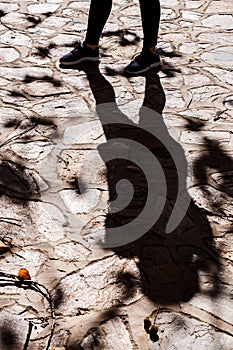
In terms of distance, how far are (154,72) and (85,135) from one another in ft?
4.51

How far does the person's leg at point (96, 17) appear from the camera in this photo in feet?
19.0

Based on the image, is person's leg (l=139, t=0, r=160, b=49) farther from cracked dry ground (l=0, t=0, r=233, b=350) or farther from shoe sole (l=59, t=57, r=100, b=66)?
shoe sole (l=59, t=57, r=100, b=66)

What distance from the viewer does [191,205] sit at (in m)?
4.22

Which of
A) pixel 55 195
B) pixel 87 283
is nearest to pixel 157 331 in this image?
pixel 87 283

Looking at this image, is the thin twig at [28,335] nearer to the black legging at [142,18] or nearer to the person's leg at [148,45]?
the person's leg at [148,45]

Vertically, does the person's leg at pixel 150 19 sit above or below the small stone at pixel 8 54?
above

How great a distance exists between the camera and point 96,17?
19.2ft

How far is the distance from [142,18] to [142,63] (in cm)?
43

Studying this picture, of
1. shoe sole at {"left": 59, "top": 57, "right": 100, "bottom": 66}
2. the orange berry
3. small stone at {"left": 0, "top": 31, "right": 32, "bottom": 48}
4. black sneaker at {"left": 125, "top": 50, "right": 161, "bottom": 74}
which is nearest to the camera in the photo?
the orange berry

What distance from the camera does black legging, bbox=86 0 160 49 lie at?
5672mm

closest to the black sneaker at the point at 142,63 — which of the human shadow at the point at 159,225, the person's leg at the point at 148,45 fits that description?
the person's leg at the point at 148,45

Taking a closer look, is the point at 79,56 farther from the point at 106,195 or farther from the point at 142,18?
the point at 106,195

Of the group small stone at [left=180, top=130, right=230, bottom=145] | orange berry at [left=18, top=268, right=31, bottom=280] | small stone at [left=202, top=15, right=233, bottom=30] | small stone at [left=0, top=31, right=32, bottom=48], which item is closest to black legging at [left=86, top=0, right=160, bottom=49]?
small stone at [left=0, top=31, right=32, bottom=48]

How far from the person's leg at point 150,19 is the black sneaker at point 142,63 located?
75mm
